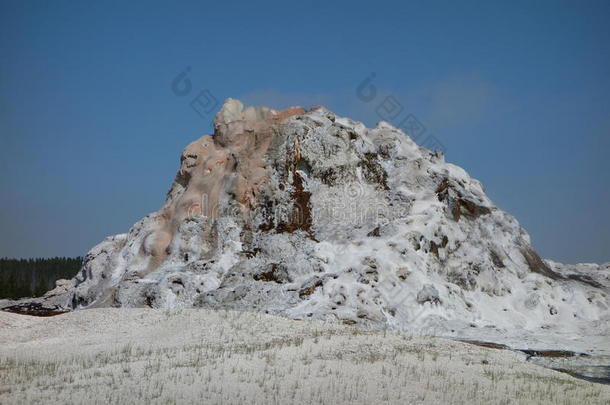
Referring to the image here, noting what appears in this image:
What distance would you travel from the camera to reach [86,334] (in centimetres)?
2427

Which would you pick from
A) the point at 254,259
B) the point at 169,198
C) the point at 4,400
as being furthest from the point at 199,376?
the point at 169,198

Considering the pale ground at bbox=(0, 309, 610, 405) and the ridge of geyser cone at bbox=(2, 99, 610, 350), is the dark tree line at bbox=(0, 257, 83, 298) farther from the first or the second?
the pale ground at bbox=(0, 309, 610, 405)

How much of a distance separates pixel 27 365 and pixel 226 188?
75.7 feet

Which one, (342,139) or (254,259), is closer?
(254,259)

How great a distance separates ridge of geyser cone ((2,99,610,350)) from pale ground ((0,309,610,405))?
7775 mm

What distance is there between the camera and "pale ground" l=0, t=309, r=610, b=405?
14484mm

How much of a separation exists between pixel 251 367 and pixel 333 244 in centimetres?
2082

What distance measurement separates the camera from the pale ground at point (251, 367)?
14.5m

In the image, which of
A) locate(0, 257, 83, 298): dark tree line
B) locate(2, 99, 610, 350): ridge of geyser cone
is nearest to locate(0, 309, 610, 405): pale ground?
locate(2, 99, 610, 350): ridge of geyser cone

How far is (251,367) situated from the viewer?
55.7ft

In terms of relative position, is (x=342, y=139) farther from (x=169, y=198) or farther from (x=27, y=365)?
(x=27, y=365)

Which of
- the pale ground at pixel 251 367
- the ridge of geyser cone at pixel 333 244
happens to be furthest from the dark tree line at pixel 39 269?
the pale ground at pixel 251 367

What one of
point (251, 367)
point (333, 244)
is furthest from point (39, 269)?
point (251, 367)

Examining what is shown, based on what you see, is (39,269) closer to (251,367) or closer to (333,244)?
(333,244)
